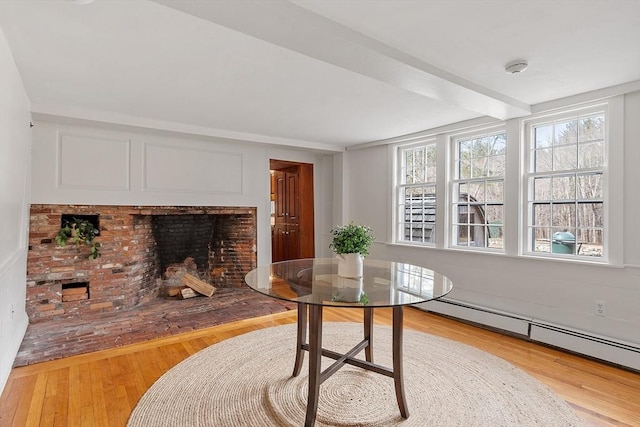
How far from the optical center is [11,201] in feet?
8.15

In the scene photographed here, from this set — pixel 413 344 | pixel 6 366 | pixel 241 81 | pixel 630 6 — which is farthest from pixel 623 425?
pixel 6 366

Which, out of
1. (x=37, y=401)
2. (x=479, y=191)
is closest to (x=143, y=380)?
(x=37, y=401)

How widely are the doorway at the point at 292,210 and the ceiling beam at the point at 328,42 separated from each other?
324 cm

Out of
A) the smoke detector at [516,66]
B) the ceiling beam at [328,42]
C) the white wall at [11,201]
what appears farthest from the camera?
the smoke detector at [516,66]

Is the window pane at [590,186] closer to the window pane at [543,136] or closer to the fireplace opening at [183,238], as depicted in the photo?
the window pane at [543,136]

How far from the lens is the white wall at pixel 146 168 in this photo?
3.66m

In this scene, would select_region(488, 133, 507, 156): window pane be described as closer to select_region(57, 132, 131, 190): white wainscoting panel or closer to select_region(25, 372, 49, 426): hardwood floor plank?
select_region(57, 132, 131, 190): white wainscoting panel

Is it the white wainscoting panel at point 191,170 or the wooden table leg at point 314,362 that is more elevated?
the white wainscoting panel at point 191,170

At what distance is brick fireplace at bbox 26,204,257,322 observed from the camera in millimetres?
3646

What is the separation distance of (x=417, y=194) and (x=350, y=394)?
3059 millimetres

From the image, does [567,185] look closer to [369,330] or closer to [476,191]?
[476,191]

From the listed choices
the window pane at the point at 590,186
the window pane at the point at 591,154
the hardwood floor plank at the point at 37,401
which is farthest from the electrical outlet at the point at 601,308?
the hardwood floor plank at the point at 37,401

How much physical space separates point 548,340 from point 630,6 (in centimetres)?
266

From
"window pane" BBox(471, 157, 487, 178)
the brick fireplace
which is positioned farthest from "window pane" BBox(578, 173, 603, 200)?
the brick fireplace
